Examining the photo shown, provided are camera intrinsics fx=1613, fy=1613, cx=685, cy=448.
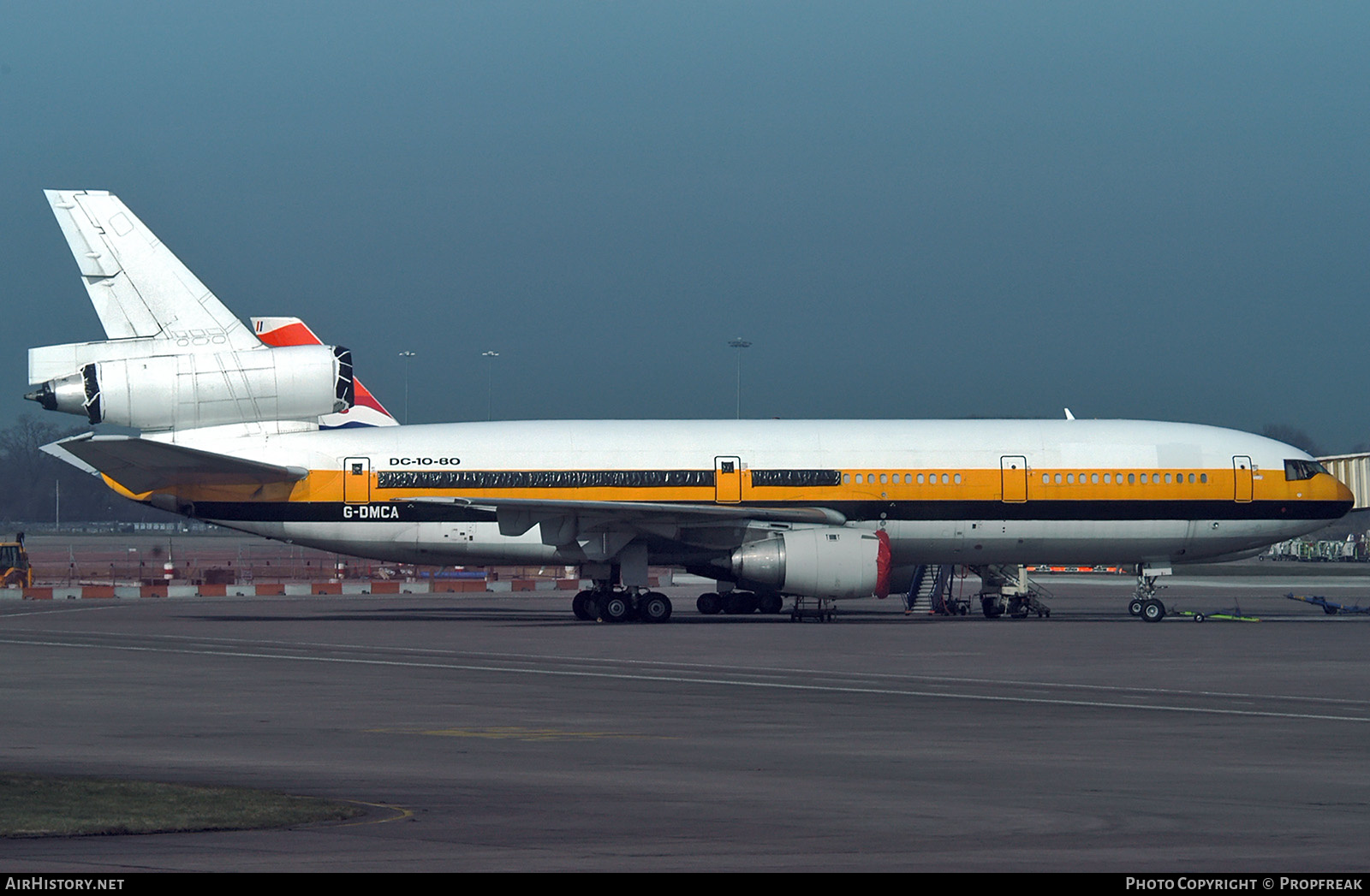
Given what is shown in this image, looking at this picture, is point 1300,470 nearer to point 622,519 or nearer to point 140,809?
point 622,519

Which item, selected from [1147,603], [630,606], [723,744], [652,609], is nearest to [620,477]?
[630,606]

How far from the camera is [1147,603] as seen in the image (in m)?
41.8

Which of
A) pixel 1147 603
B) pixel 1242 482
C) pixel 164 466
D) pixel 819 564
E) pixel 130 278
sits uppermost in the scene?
pixel 130 278

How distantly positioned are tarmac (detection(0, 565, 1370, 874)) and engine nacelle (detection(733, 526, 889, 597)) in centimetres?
250

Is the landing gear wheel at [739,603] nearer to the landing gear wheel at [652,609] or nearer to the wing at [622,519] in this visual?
the landing gear wheel at [652,609]

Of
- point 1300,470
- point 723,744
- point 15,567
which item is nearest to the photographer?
point 723,744

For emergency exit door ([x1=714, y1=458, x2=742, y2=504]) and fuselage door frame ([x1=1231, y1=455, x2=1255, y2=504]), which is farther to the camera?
fuselage door frame ([x1=1231, y1=455, x2=1255, y2=504])

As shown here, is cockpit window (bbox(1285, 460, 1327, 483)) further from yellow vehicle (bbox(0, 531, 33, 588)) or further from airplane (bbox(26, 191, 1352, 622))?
yellow vehicle (bbox(0, 531, 33, 588))

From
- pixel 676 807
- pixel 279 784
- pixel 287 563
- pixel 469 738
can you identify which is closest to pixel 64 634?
pixel 469 738

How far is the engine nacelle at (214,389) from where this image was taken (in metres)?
39.5

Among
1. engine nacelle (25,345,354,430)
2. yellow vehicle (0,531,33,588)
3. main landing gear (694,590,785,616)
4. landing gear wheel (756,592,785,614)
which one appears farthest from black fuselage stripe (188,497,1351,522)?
yellow vehicle (0,531,33,588)

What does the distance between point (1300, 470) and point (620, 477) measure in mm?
18199

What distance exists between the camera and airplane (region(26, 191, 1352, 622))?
130ft

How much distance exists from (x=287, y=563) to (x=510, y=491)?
189 feet
